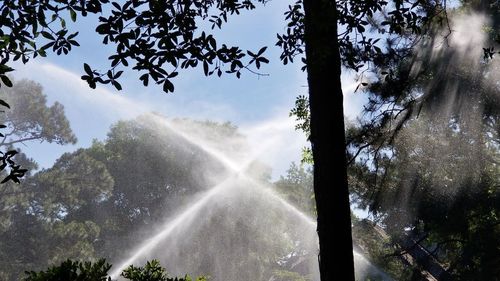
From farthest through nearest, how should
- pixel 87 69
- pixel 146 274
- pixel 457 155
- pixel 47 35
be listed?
pixel 457 155 < pixel 146 274 < pixel 47 35 < pixel 87 69

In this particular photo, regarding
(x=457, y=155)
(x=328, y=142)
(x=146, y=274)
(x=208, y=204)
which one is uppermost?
(x=208, y=204)

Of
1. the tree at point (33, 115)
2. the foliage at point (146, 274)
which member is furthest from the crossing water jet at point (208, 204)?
the foliage at point (146, 274)

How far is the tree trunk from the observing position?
328 cm

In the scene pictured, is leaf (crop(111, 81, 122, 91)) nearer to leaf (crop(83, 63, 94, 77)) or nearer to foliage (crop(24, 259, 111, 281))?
leaf (crop(83, 63, 94, 77))

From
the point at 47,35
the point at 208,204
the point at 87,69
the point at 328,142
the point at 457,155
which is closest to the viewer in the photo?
the point at 328,142

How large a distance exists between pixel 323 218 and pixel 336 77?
121 centimetres

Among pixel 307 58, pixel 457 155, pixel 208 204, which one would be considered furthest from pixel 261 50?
pixel 208 204

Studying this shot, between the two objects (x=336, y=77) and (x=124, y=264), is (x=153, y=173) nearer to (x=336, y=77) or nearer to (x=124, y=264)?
(x=124, y=264)

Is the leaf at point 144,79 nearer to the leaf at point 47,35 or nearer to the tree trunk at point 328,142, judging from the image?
the leaf at point 47,35

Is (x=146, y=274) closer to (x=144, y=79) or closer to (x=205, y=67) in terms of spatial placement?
(x=144, y=79)

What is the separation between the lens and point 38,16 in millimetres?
4090

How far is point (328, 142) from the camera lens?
3525 mm

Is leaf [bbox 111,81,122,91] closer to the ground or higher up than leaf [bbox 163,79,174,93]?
higher up

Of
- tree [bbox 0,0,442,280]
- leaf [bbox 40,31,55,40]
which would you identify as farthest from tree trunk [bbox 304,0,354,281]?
leaf [bbox 40,31,55,40]
